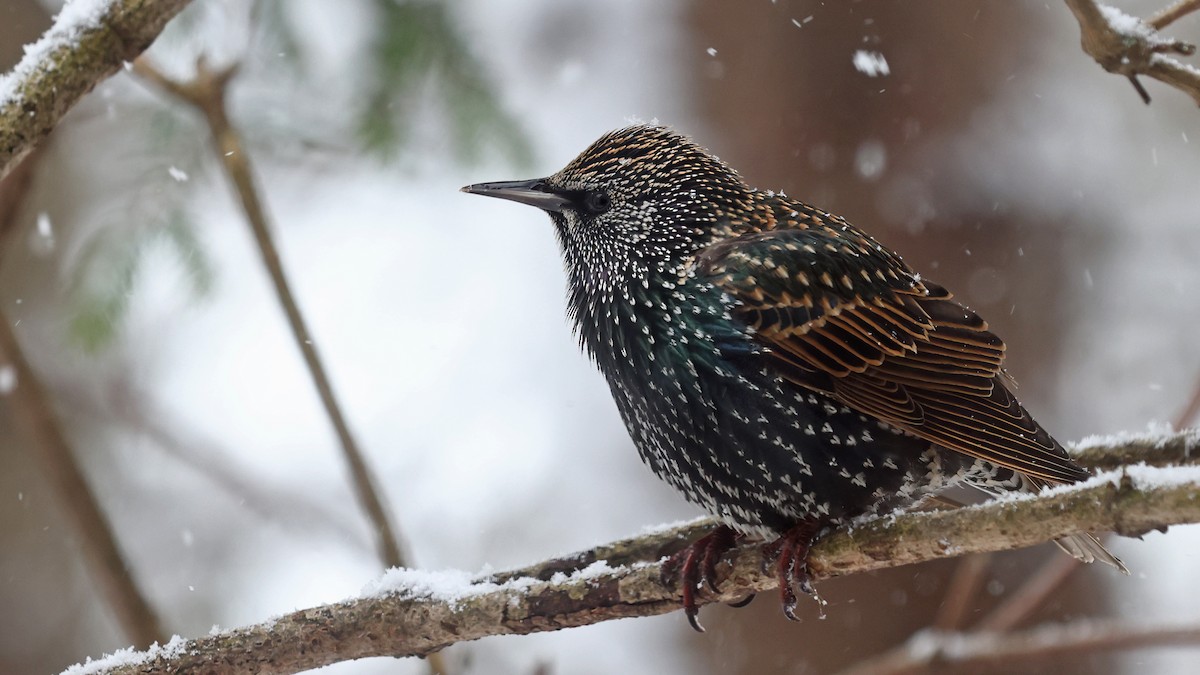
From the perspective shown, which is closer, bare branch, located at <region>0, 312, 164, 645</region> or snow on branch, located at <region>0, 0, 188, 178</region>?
snow on branch, located at <region>0, 0, 188, 178</region>

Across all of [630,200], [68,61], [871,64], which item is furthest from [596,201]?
[871,64]

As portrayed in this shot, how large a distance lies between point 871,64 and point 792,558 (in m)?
2.91

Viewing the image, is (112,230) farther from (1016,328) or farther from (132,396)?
(1016,328)

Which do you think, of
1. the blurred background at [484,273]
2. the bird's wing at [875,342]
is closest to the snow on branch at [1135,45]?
the bird's wing at [875,342]

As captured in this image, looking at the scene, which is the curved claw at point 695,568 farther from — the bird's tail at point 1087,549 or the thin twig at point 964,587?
the thin twig at point 964,587

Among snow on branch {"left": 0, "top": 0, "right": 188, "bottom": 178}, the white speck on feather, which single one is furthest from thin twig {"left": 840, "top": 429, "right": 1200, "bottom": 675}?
snow on branch {"left": 0, "top": 0, "right": 188, "bottom": 178}

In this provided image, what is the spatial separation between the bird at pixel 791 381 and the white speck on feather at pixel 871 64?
2.01m

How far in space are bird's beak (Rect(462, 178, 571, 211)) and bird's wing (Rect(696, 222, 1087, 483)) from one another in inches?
19.4

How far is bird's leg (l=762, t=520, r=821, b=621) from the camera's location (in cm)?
254

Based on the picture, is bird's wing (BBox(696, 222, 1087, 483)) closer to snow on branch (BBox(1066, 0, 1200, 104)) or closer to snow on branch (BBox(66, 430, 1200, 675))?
snow on branch (BBox(66, 430, 1200, 675))

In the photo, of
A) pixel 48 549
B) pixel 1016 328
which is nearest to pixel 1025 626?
pixel 1016 328

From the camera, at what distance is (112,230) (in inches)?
147

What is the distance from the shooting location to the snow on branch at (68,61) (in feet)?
7.61

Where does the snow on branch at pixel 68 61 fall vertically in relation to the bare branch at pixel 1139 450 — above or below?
above
